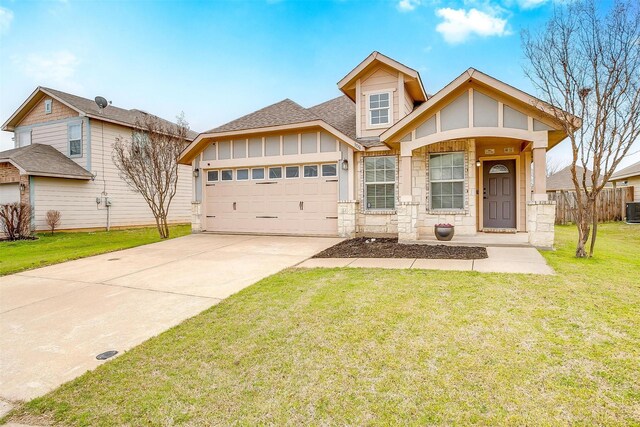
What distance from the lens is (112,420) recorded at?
7.57 ft

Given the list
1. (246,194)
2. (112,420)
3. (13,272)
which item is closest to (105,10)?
(246,194)

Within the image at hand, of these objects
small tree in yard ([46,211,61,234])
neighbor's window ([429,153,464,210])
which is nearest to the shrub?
small tree in yard ([46,211,61,234])

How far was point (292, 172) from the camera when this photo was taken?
37.9ft

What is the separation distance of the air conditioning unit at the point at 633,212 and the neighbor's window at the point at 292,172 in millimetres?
15432

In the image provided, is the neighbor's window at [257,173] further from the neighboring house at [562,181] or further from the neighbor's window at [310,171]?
the neighboring house at [562,181]

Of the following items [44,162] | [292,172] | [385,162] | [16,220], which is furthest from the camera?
[44,162]

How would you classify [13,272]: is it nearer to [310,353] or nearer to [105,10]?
[310,353]

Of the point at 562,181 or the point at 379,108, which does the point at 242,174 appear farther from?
the point at 562,181

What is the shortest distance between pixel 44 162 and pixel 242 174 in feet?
29.1

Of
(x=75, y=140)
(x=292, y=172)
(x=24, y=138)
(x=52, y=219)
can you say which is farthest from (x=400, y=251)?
(x=24, y=138)

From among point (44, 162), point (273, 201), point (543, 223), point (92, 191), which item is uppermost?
point (44, 162)

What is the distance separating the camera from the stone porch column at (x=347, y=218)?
34.8 ft

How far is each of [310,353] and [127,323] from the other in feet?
8.14

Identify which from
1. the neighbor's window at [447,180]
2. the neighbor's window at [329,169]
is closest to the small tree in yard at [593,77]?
the neighbor's window at [447,180]
